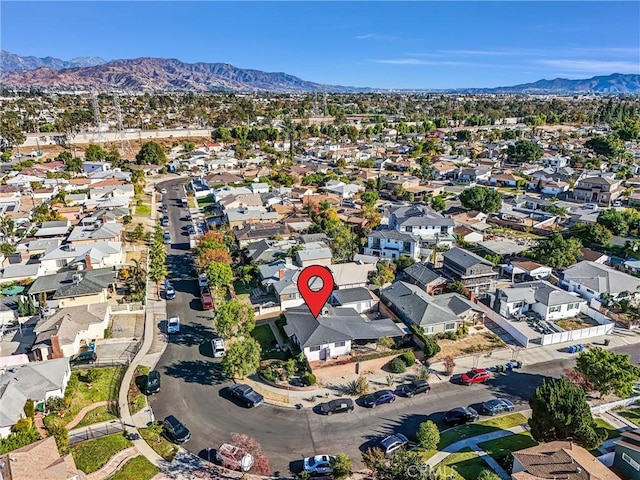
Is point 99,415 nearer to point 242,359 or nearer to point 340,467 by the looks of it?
point 242,359

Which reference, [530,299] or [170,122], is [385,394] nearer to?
[530,299]

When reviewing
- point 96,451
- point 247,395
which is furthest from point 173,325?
point 96,451

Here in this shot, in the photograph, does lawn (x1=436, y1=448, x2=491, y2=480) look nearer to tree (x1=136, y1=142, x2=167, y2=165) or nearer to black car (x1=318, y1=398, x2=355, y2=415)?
black car (x1=318, y1=398, x2=355, y2=415)

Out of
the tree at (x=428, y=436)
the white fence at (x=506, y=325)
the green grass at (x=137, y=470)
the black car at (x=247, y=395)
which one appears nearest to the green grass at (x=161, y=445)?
the green grass at (x=137, y=470)

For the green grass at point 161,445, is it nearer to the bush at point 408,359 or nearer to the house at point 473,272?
the bush at point 408,359

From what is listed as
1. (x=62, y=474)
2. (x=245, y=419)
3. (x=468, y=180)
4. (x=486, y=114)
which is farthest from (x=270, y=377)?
(x=486, y=114)

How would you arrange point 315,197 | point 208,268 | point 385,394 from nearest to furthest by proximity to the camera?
point 385,394 < point 208,268 < point 315,197
